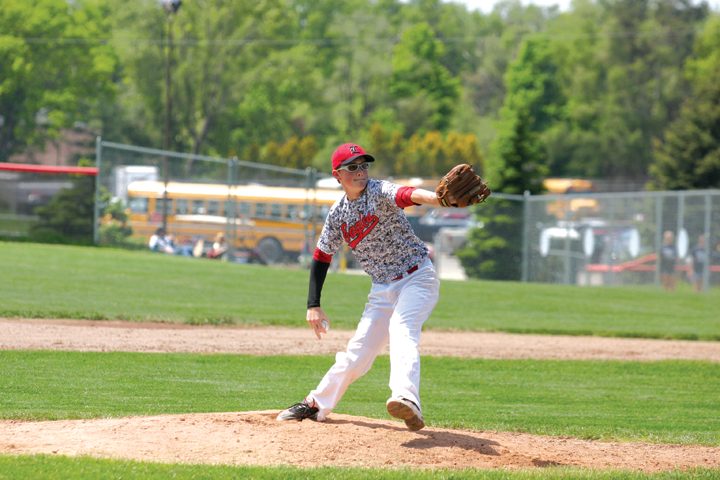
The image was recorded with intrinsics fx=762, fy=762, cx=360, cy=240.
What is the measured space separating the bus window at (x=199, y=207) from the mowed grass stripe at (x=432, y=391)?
37.3ft

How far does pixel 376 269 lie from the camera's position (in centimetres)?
494

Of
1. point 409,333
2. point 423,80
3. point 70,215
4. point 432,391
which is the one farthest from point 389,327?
point 423,80

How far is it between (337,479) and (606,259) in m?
16.5

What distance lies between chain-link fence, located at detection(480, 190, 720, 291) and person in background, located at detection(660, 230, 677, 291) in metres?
0.02

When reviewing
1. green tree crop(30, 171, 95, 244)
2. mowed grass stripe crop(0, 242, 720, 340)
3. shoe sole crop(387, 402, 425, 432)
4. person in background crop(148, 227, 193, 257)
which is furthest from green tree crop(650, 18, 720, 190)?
shoe sole crop(387, 402, 425, 432)

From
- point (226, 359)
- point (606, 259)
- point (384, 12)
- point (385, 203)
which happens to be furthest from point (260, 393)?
point (384, 12)

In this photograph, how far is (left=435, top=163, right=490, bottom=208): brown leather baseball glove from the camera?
4.19 meters

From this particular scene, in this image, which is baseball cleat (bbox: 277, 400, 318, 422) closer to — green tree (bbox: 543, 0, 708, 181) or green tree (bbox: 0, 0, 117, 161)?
green tree (bbox: 0, 0, 117, 161)

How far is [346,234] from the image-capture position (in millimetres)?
4953

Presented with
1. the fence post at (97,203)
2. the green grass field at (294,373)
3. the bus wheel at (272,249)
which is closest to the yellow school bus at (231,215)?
the bus wheel at (272,249)

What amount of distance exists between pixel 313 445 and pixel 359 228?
1362 millimetres

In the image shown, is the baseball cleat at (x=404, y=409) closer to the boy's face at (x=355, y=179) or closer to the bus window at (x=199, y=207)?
the boy's face at (x=355, y=179)

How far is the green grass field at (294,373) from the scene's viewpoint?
17.9ft

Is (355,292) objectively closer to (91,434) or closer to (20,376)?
(20,376)
